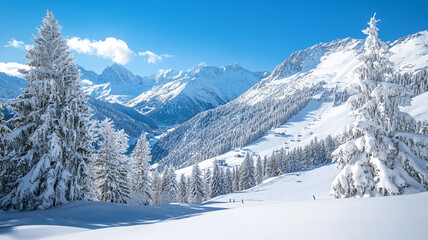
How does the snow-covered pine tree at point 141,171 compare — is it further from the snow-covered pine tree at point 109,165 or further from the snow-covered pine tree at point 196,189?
the snow-covered pine tree at point 196,189

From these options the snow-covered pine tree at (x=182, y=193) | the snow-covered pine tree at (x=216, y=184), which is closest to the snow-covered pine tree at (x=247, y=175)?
the snow-covered pine tree at (x=216, y=184)

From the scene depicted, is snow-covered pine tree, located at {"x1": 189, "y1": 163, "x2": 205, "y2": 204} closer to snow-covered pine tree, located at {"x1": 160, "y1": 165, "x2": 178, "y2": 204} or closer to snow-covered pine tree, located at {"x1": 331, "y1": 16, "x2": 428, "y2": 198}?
snow-covered pine tree, located at {"x1": 160, "y1": 165, "x2": 178, "y2": 204}

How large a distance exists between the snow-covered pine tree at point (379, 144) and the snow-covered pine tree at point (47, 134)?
14743 millimetres

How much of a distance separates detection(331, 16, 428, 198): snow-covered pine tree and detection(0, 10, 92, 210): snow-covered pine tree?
14743 mm

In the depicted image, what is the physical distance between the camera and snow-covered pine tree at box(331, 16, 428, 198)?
10102 millimetres

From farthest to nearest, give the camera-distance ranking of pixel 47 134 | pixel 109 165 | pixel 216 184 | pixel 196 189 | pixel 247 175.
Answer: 1. pixel 247 175
2. pixel 216 184
3. pixel 196 189
4. pixel 109 165
5. pixel 47 134

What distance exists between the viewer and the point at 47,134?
12.0m

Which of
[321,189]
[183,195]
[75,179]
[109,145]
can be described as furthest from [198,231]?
[183,195]

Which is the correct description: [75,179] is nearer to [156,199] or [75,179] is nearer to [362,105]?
[362,105]

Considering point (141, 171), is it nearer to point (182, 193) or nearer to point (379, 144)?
point (182, 193)

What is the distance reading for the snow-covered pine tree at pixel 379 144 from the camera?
10.1 meters

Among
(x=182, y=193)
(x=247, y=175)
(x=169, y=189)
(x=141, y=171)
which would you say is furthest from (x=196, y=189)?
(x=141, y=171)

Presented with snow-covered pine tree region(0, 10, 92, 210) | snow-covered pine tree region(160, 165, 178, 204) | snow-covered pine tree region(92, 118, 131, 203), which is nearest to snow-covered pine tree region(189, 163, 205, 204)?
snow-covered pine tree region(160, 165, 178, 204)

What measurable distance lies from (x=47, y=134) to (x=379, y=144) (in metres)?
17.4
